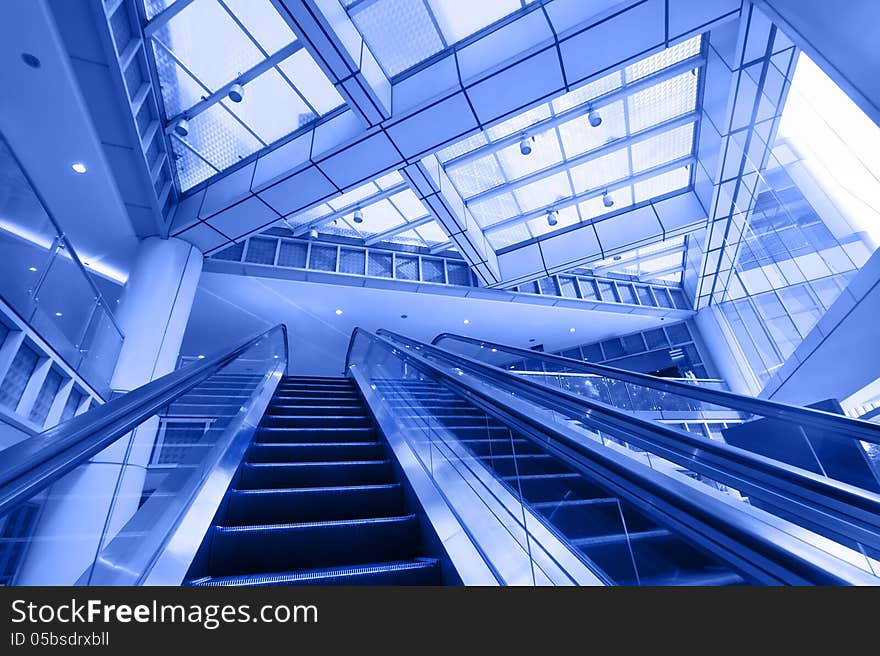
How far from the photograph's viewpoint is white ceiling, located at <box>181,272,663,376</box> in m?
10.7

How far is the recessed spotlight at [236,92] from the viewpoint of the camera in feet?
19.9

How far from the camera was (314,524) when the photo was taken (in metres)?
2.27

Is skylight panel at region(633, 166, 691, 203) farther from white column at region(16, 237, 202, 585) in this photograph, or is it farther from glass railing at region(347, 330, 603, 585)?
white column at region(16, 237, 202, 585)

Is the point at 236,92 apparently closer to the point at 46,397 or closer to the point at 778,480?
the point at 46,397

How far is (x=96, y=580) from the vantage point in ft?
4.08

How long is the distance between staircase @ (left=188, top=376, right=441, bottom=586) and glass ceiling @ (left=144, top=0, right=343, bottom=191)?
524 cm

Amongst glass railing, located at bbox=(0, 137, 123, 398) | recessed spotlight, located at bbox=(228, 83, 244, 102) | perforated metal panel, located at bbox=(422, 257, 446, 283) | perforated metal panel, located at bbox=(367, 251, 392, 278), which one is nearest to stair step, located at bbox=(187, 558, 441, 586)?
glass railing, located at bbox=(0, 137, 123, 398)

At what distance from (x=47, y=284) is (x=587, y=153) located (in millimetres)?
8736

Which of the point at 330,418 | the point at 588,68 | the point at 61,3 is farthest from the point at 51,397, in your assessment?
the point at 588,68

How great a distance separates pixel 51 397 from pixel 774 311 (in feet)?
38.7

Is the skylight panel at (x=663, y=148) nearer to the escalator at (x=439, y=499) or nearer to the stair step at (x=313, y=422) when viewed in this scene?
the escalator at (x=439, y=499)

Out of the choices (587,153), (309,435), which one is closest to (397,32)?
(587,153)

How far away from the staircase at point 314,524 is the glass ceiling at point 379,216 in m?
6.63

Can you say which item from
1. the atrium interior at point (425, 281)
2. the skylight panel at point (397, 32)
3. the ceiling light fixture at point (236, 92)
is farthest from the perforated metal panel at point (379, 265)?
the skylight panel at point (397, 32)
